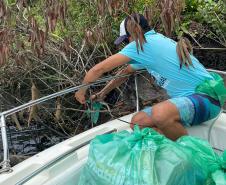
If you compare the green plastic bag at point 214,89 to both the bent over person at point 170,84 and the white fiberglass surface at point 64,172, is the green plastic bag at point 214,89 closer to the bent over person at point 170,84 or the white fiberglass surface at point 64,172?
the bent over person at point 170,84

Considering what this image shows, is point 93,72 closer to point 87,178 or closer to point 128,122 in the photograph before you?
point 128,122

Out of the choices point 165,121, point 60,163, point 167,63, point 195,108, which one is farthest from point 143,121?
point 60,163

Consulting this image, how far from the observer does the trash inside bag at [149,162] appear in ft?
7.77

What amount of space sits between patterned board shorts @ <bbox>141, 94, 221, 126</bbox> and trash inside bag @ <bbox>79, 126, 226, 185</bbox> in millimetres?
634

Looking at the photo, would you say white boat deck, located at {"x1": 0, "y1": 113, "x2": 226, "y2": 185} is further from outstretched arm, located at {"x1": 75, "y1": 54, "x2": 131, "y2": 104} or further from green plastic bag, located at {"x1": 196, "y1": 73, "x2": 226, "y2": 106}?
outstretched arm, located at {"x1": 75, "y1": 54, "x2": 131, "y2": 104}

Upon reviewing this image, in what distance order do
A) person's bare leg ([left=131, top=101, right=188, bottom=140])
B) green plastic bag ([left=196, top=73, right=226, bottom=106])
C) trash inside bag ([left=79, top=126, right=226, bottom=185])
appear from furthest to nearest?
1. green plastic bag ([left=196, top=73, right=226, bottom=106])
2. person's bare leg ([left=131, top=101, right=188, bottom=140])
3. trash inside bag ([left=79, top=126, right=226, bottom=185])

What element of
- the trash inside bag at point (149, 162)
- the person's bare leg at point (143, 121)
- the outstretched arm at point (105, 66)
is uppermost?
the outstretched arm at point (105, 66)

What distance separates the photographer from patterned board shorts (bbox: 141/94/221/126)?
321 centimetres

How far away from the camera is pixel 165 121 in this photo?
315 cm

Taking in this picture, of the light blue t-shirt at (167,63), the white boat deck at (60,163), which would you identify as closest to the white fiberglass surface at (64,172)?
Answer: the white boat deck at (60,163)

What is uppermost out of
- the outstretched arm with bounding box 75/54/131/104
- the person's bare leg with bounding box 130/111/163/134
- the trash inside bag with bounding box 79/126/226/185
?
the outstretched arm with bounding box 75/54/131/104

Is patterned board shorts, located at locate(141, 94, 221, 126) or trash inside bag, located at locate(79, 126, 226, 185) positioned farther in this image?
patterned board shorts, located at locate(141, 94, 221, 126)

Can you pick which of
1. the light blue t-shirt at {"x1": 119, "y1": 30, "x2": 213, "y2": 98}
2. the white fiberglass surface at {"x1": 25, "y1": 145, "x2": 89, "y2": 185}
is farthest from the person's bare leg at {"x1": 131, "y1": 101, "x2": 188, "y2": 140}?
the white fiberglass surface at {"x1": 25, "y1": 145, "x2": 89, "y2": 185}

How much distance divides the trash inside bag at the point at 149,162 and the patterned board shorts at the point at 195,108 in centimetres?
63
